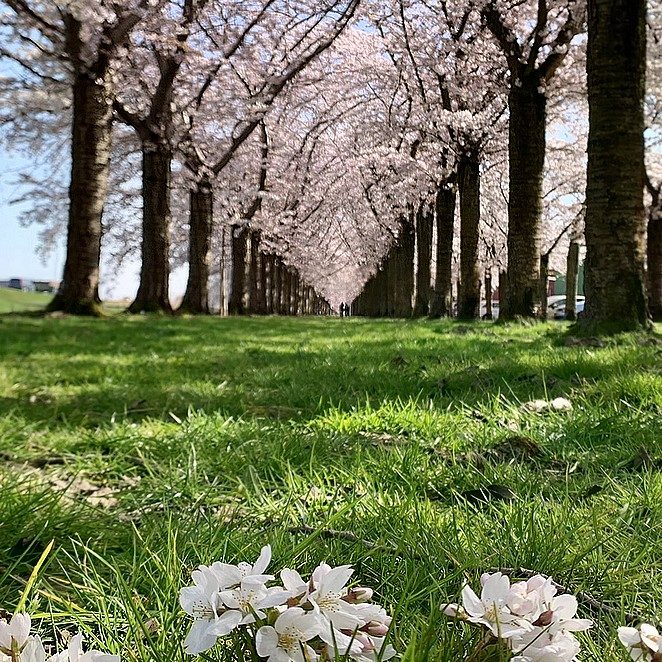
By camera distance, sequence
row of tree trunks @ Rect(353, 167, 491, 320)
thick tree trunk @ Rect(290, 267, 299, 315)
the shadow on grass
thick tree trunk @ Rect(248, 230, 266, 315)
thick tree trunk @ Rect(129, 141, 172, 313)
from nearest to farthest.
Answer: the shadow on grass
row of tree trunks @ Rect(353, 167, 491, 320)
thick tree trunk @ Rect(129, 141, 172, 313)
thick tree trunk @ Rect(248, 230, 266, 315)
thick tree trunk @ Rect(290, 267, 299, 315)

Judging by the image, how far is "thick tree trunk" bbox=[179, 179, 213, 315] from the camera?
19156 millimetres

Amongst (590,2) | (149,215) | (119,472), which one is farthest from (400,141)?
(119,472)

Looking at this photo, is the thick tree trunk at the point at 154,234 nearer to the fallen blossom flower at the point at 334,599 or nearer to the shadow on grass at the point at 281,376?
the shadow on grass at the point at 281,376

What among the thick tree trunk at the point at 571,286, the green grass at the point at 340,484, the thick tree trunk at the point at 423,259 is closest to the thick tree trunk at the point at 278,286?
the thick tree trunk at the point at 423,259

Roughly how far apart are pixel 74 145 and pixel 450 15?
9.65 metres

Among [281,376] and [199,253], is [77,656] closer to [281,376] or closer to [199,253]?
[281,376]

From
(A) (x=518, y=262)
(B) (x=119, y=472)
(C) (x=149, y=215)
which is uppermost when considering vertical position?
(C) (x=149, y=215)

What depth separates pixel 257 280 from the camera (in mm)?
31203

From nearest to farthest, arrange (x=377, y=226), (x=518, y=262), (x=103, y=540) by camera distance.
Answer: (x=103, y=540) < (x=518, y=262) < (x=377, y=226)

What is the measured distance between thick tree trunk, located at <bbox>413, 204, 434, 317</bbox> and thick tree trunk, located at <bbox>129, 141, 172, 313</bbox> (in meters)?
8.29

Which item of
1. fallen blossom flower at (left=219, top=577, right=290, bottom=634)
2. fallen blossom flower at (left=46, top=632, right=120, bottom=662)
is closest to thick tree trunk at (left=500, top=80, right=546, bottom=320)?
fallen blossom flower at (left=219, top=577, right=290, bottom=634)

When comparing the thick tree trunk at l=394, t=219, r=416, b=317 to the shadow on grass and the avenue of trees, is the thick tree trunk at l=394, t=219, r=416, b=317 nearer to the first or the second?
the avenue of trees

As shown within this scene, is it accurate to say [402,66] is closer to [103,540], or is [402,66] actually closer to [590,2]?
[590,2]

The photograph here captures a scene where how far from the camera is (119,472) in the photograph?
8.15ft
